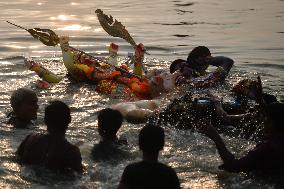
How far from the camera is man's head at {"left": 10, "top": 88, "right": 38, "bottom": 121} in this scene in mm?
7781

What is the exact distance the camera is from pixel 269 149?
19.7 ft

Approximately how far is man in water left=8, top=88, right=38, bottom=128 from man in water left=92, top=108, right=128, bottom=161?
4.29 ft

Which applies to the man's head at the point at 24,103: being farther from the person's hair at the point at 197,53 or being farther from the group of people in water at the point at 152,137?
the person's hair at the point at 197,53

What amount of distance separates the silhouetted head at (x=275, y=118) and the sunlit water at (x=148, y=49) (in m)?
0.64

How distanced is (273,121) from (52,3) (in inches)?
841

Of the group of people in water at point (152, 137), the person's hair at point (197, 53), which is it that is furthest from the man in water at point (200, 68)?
the group of people in water at point (152, 137)

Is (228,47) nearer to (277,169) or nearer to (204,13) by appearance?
(204,13)

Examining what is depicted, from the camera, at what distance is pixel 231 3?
26.0 metres

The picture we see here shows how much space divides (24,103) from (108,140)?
4.83ft

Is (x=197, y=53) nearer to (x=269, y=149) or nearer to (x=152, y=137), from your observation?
(x=269, y=149)

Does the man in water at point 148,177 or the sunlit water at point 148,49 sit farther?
the sunlit water at point 148,49

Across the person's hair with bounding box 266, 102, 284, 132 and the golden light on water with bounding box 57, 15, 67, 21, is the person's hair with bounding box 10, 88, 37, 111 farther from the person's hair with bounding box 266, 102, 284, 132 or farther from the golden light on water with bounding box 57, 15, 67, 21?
the golden light on water with bounding box 57, 15, 67, 21

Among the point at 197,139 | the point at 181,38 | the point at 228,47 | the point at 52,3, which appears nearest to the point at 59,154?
the point at 197,139

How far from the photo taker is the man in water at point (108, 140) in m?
6.94
